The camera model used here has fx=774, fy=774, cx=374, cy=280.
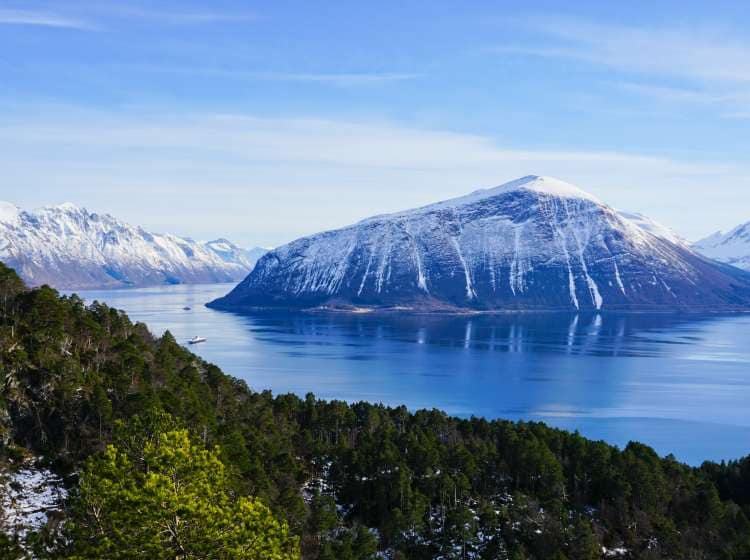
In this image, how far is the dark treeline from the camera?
74.7 m

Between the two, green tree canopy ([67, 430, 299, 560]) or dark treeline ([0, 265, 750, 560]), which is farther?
dark treeline ([0, 265, 750, 560])

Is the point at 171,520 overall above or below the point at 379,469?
above

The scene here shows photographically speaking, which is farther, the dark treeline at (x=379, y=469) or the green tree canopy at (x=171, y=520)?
the dark treeline at (x=379, y=469)

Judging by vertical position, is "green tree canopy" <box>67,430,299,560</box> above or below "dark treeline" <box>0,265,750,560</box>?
above

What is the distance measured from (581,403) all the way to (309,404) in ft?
315

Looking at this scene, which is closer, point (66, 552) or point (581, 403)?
point (66, 552)

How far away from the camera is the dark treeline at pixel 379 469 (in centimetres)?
7469

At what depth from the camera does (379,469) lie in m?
88.1

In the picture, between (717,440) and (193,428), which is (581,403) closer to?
(717,440)

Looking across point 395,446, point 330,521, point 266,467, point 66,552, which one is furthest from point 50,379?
point 66,552

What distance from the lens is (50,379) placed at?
259ft

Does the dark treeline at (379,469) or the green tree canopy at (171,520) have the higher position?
the green tree canopy at (171,520)

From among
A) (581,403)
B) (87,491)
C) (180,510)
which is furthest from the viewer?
(581,403)

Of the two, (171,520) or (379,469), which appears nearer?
(171,520)
